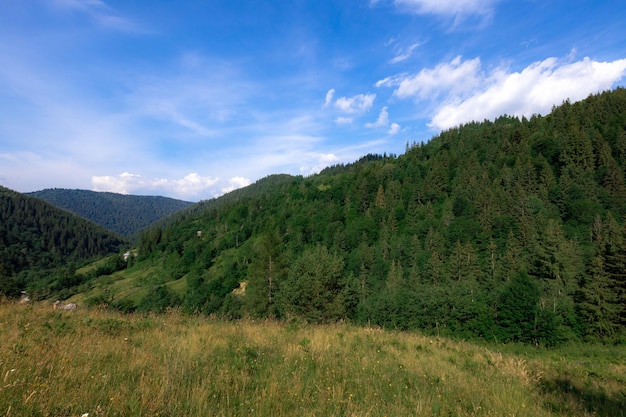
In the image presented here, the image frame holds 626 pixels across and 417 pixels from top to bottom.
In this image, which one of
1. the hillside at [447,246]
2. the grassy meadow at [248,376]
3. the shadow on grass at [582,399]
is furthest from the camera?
the hillside at [447,246]

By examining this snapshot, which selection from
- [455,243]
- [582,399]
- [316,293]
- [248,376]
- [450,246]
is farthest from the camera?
[450,246]

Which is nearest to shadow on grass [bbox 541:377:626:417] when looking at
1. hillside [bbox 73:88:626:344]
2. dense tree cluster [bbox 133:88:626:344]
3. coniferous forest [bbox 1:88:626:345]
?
coniferous forest [bbox 1:88:626:345]

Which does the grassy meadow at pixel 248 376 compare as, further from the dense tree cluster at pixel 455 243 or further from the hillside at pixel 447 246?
the dense tree cluster at pixel 455 243

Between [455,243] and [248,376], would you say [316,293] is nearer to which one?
[248,376]

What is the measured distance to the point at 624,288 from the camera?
151 feet

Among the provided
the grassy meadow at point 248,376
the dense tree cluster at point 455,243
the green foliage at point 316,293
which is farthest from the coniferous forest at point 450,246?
the grassy meadow at point 248,376

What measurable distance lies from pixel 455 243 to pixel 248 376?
92.9 meters

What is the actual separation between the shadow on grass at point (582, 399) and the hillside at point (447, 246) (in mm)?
8607

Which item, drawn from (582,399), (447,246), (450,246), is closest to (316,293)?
(582,399)

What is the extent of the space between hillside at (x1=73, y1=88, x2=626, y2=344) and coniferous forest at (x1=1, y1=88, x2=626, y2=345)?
0.37 meters

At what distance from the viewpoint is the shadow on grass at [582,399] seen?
555 centimetres

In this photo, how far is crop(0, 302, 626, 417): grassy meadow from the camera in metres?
3.97

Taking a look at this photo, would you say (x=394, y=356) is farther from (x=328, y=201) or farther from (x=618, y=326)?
(x=328, y=201)

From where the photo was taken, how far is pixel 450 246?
290ft
